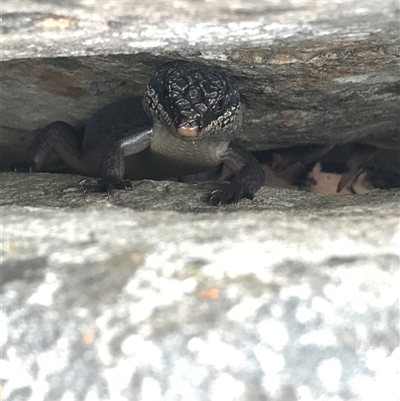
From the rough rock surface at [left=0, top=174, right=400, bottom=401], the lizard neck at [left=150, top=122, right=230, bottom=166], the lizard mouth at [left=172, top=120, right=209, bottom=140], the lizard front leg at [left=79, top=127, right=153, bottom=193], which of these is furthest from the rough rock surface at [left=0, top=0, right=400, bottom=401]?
the lizard neck at [left=150, top=122, right=230, bottom=166]

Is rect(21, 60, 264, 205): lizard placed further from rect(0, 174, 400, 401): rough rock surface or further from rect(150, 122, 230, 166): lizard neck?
rect(0, 174, 400, 401): rough rock surface

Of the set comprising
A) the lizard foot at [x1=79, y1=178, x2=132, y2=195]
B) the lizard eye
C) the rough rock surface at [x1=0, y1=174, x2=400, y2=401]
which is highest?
the lizard eye

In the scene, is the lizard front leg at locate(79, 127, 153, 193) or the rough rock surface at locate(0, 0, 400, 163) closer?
the rough rock surface at locate(0, 0, 400, 163)

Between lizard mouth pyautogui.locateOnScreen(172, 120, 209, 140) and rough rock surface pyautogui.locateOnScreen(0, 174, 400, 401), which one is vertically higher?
lizard mouth pyautogui.locateOnScreen(172, 120, 209, 140)

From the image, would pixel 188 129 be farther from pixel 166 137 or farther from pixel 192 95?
pixel 166 137

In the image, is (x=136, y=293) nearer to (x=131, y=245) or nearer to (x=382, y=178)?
(x=131, y=245)

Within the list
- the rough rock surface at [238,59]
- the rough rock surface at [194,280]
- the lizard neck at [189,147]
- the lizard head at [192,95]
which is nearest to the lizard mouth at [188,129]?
the lizard head at [192,95]

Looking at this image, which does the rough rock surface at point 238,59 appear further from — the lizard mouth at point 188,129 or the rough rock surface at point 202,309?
the rough rock surface at point 202,309

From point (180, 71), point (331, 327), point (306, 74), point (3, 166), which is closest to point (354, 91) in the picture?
point (306, 74)
